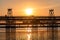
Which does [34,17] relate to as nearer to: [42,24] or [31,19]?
[31,19]

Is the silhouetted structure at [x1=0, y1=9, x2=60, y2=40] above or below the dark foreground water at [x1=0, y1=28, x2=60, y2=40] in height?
above

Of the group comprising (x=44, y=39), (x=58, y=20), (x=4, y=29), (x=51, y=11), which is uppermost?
(x=51, y=11)

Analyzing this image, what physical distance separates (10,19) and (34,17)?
525mm

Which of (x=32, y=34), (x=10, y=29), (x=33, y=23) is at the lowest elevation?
(x=32, y=34)

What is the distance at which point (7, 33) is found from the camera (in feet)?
8.85

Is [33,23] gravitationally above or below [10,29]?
above

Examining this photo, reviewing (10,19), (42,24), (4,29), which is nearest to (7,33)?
(4,29)

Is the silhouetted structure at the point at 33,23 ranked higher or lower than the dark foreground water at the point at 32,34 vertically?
higher

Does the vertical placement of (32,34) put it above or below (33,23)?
below

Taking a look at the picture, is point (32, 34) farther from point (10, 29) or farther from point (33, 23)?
point (10, 29)

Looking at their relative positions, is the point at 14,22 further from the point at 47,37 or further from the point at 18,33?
the point at 47,37

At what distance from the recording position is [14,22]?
2.73 meters

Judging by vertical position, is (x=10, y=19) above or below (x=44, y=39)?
above

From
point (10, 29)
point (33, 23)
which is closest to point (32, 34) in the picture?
point (33, 23)
